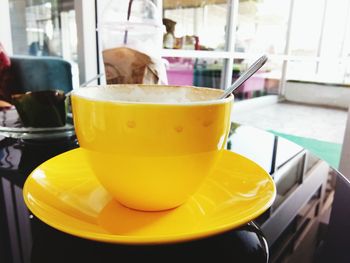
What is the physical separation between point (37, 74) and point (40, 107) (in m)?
0.92

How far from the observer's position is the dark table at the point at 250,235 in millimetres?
186

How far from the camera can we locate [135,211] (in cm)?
22

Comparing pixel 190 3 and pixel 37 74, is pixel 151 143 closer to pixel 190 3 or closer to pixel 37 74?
pixel 37 74

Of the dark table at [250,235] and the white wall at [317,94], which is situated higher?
the dark table at [250,235]

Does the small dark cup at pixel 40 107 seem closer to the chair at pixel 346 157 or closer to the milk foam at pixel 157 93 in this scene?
the milk foam at pixel 157 93

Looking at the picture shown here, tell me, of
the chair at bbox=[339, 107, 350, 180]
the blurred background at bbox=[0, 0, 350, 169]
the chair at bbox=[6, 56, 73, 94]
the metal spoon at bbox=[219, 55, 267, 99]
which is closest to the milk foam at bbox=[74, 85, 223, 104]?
the metal spoon at bbox=[219, 55, 267, 99]

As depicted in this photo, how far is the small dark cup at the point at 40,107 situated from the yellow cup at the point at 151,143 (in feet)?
0.81

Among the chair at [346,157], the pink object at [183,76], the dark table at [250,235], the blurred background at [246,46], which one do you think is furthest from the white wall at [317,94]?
the dark table at [250,235]

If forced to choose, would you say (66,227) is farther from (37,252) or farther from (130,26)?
(130,26)

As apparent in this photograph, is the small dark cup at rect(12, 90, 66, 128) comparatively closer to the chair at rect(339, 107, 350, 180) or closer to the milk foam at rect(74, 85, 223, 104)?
the milk foam at rect(74, 85, 223, 104)

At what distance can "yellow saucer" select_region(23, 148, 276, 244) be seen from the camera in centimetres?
18

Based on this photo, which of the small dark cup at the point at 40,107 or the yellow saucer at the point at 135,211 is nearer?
the yellow saucer at the point at 135,211

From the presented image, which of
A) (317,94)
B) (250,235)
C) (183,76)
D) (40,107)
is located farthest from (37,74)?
(317,94)

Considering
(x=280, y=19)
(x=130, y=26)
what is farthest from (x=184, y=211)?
(x=280, y=19)
